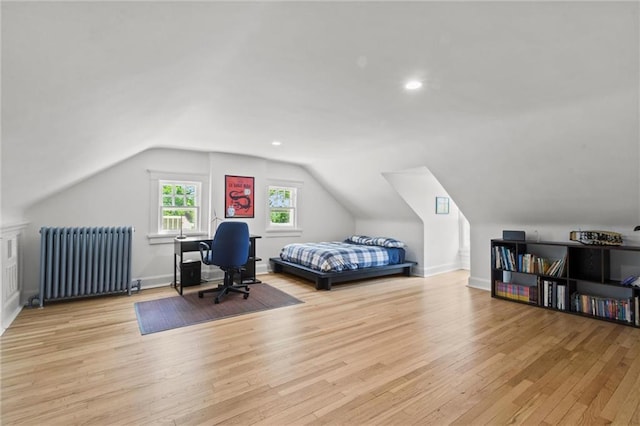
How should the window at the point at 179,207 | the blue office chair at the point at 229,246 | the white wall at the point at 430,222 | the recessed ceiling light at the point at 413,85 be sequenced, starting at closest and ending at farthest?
1. the recessed ceiling light at the point at 413,85
2. the blue office chair at the point at 229,246
3. the window at the point at 179,207
4. the white wall at the point at 430,222

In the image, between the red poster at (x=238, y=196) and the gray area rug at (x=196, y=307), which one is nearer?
the gray area rug at (x=196, y=307)

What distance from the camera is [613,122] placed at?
273 centimetres

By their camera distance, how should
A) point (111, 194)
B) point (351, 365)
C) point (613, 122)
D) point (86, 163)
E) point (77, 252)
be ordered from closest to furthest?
point (351, 365)
point (613, 122)
point (86, 163)
point (77, 252)
point (111, 194)

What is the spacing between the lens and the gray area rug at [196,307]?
3278mm

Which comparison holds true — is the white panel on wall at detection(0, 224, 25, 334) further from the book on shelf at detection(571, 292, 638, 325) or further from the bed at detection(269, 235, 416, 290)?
the book on shelf at detection(571, 292, 638, 325)

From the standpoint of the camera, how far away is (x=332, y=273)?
482cm

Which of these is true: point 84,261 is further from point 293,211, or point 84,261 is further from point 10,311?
point 293,211

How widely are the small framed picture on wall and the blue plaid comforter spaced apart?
4.62 ft

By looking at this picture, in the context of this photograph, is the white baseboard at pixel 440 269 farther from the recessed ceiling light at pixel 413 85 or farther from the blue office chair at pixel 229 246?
the recessed ceiling light at pixel 413 85

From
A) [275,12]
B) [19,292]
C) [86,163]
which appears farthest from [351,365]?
[19,292]

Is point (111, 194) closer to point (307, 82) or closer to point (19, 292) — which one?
point (19, 292)

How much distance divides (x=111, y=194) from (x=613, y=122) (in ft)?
20.1

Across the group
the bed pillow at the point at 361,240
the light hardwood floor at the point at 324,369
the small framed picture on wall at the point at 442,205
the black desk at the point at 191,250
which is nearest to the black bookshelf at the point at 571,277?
the light hardwood floor at the point at 324,369

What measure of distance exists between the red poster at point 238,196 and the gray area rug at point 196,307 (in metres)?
1.63
